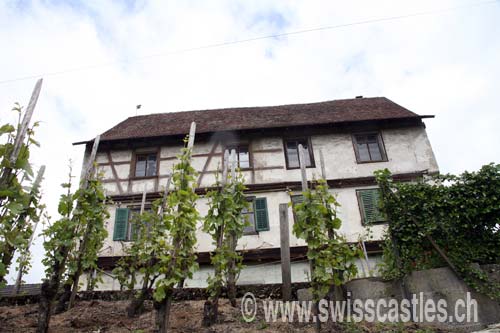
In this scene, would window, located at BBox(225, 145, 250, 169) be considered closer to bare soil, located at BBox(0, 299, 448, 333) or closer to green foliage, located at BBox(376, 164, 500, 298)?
bare soil, located at BBox(0, 299, 448, 333)

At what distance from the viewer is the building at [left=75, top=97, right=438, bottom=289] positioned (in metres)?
11.1

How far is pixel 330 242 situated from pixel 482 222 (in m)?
2.67

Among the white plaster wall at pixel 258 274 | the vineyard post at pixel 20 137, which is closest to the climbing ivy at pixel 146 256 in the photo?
the vineyard post at pixel 20 137

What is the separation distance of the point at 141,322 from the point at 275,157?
792cm

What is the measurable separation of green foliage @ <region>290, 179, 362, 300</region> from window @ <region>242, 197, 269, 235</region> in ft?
17.4

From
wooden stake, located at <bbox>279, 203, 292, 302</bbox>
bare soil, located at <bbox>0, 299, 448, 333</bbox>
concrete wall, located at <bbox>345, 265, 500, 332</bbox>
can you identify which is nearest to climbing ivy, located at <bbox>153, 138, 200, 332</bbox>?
bare soil, located at <bbox>0, 299, 448, 333</bbox>

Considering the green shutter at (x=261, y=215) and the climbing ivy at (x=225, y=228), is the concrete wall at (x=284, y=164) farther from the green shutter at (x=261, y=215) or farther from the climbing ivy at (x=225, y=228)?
the climbing ivy at (x=225, y=228)

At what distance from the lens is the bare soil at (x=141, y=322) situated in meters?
4.86

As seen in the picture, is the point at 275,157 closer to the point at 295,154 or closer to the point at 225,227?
the point at 295,154

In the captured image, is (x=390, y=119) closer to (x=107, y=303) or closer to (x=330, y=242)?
(x=330, y=242)

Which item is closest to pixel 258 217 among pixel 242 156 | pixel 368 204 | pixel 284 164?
pixel 284 164

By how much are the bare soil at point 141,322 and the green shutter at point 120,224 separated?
14.1ft

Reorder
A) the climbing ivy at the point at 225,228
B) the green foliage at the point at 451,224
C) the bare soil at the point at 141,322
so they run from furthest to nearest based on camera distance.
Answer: the climbing ivy at the point at 225,228, the green foliage at the point at 451,224, the bare soil at the point at 141,322

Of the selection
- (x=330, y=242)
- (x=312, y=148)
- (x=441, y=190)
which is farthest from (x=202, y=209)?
(x=441, y=190)
